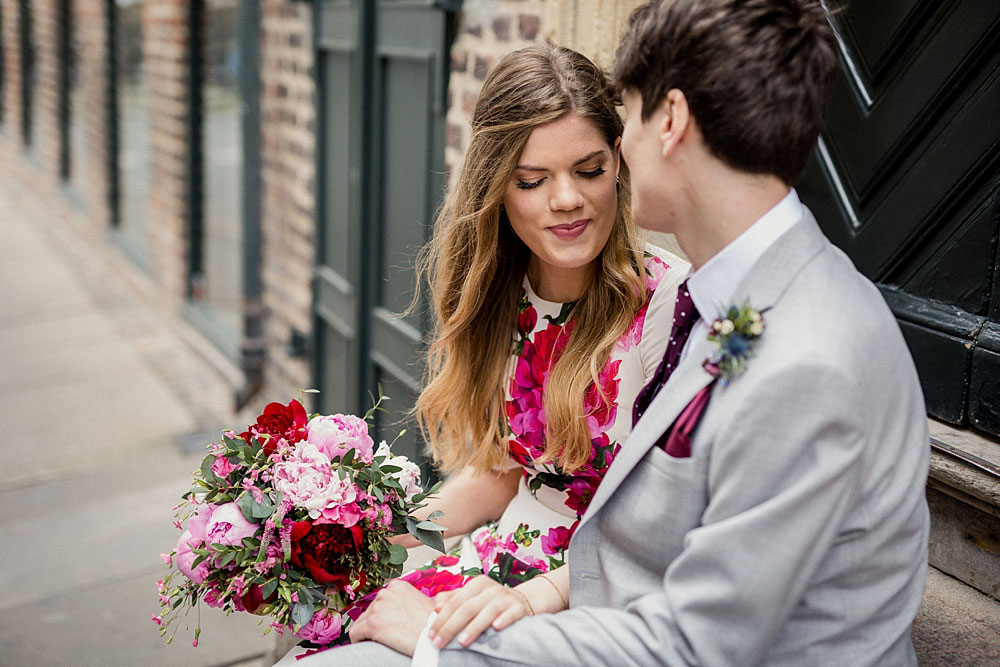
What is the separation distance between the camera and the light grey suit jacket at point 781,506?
1.21 meters

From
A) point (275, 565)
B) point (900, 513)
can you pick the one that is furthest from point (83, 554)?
point (900, 513)

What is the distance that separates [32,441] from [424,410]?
3880mm

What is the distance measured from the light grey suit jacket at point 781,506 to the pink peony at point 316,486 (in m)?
0.39

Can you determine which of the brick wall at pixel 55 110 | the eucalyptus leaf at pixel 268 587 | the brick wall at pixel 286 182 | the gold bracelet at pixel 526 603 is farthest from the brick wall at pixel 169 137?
the gold bracelet at pixel 526 603

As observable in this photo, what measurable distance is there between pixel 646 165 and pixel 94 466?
4445mm

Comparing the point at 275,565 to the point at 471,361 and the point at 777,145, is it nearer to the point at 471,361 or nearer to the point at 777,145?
the point at 471,361

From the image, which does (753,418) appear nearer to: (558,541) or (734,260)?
(734,260)

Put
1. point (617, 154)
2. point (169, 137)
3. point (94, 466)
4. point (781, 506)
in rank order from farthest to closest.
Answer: point (169, 137), point (94, 466), point (617, 154), point (781, 506)

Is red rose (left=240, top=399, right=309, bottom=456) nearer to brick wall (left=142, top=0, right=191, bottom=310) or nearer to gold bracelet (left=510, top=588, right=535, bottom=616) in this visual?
gold bracelet (left=510, top=588, right=535, bottom=616)

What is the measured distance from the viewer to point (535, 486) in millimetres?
2160

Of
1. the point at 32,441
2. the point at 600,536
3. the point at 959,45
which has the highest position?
the point at 959,45

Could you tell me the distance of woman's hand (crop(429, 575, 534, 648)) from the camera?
148 cm

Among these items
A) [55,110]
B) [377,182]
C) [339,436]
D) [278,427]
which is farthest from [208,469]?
[55,110]

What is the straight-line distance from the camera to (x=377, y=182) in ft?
13.2
